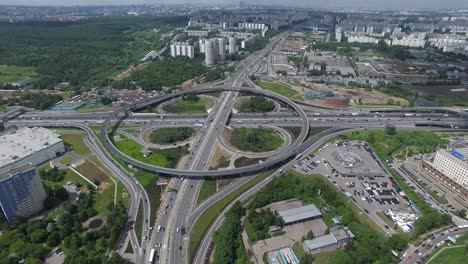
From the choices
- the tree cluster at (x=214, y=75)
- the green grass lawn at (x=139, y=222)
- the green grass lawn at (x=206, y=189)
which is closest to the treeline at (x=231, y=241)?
the green grass lawn at (x=206, y=189)

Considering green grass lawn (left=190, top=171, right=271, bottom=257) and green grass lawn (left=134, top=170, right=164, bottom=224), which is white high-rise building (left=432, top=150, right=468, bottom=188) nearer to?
green grass lawn (left=190, top=171, right=271, bottom=257)

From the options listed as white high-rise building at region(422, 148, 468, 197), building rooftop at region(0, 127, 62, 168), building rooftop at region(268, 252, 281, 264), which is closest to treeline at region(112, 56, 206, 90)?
building rooftop at region(0, 127, 62, 168)

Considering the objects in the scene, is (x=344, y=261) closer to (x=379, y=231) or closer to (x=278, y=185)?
(x=379, y=231)

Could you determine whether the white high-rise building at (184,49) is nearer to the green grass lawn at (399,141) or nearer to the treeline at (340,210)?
the green grass lawn at (399,141)

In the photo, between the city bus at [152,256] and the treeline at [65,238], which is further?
→ the city bus at [152,256]

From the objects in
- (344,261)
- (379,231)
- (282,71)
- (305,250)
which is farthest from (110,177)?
(282,71)

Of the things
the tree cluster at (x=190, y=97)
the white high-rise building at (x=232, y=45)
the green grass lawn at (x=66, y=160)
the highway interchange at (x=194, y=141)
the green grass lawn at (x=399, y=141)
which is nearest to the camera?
the highway interchange at (x=194, y=141)
